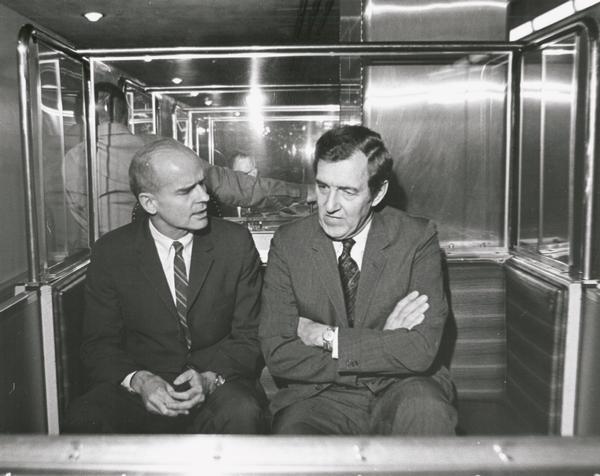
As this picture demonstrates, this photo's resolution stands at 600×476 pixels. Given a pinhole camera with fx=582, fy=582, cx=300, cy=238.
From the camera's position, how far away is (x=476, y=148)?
2.79 m

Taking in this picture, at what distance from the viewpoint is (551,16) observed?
193 inches

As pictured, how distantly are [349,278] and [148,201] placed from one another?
30.8 inches

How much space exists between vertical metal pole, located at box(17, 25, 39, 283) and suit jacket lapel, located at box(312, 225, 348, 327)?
3.10 ft

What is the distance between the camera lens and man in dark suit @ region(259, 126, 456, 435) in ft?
6.13

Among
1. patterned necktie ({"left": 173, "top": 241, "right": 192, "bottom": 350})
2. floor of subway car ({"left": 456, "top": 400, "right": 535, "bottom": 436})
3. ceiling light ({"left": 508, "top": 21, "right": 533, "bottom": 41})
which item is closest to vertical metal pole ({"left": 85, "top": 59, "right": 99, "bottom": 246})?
patterned necktie ({"left": 173, "top": 241, "right": 192, "bottom": 350})

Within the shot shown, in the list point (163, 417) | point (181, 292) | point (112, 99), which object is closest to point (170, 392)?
point (163, 417)

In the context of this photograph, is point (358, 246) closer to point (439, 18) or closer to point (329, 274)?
point (329, 274)

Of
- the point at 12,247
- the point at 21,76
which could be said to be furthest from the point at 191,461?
the point at 12,247

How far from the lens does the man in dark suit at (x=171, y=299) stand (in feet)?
6.63

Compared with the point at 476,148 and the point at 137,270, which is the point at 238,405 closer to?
the point at 137,270

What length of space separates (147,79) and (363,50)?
813cm

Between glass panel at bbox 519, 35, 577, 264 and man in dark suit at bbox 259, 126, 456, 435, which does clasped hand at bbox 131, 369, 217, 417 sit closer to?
man in dark suit at bbox 259, 126, 456, 435

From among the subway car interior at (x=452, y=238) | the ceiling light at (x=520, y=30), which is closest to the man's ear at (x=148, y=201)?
the subway car interior at (x=452, y=238)

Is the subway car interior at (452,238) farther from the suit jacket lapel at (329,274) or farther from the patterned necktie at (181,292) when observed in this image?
the suit jacket lapel at (329,274)
